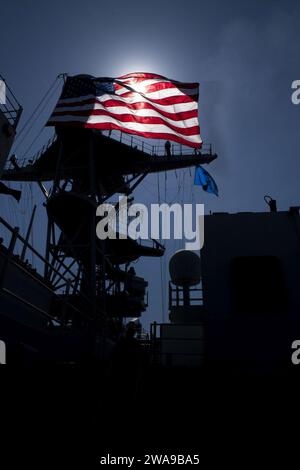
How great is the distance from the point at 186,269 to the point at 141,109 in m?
9.42

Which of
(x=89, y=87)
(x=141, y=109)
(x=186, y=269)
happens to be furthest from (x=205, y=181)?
(x=89, y=87)

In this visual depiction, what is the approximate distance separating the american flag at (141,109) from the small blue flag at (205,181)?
686 cm

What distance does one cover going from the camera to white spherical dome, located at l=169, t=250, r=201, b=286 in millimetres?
17844

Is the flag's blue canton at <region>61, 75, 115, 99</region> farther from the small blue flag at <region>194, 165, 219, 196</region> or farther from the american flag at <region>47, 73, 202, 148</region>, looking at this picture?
the small blue flag at <region>194, 165, 219, 196</region>

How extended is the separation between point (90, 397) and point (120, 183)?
19396 millimetres

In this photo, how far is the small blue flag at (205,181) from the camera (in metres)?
18.6

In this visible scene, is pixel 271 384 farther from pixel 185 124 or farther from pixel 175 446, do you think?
pixel 185 124

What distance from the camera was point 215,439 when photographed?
156 inches

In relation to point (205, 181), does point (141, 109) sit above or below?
below

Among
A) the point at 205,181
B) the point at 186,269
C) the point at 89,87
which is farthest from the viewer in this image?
the point at 205,181

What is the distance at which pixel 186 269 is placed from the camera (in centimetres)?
1786

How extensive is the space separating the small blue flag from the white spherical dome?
392 centimetres

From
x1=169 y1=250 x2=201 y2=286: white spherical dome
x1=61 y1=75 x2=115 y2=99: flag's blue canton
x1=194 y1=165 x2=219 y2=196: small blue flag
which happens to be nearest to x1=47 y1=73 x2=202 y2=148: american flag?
x1=61 y1=75 x2=115 y2=99: flag's blue canton

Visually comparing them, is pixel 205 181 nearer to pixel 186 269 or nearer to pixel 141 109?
pixel 186 269
